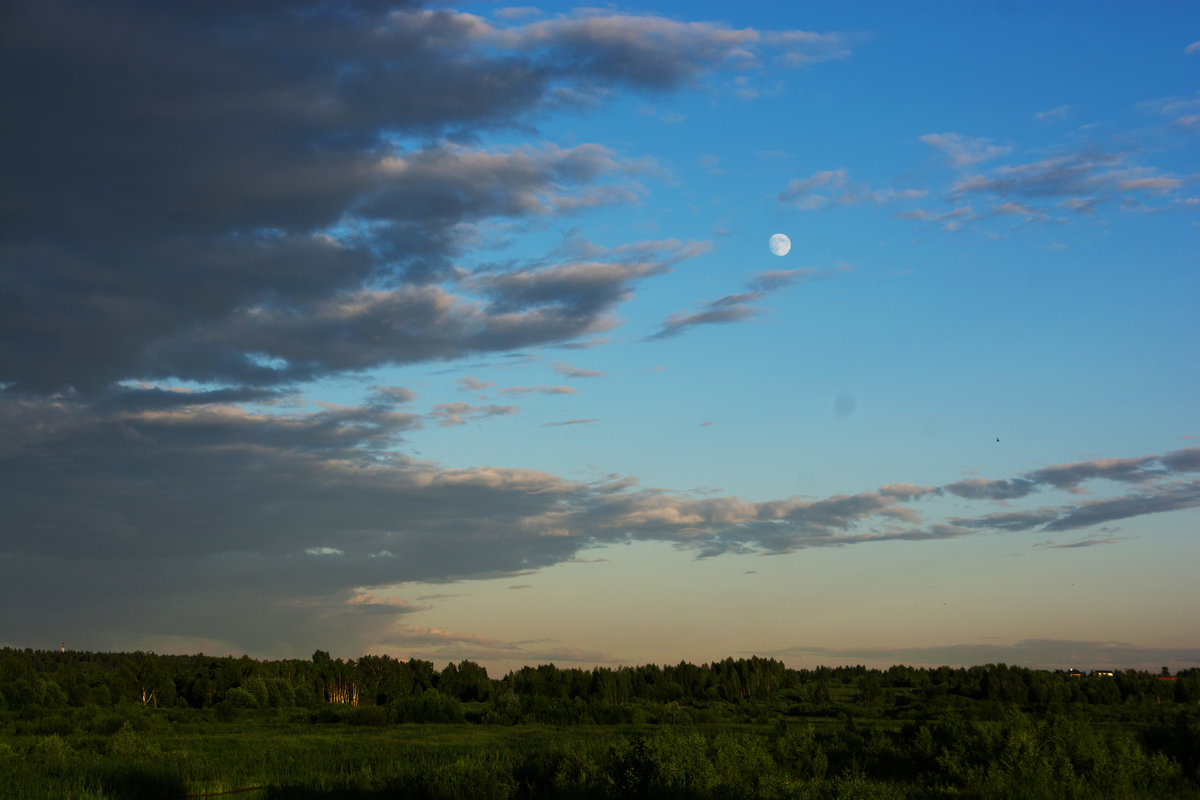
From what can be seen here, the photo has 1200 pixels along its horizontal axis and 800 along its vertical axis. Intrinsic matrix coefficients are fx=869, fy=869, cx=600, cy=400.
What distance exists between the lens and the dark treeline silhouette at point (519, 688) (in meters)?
113

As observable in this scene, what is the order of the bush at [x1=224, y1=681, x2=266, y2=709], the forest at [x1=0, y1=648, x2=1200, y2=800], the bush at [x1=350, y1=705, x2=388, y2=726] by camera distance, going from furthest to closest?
the bush at [x1=224, y1=681, x2=266, y2=709] < the bush at [x1=350, y1=705, x2=388, y2=726] < the forest at [x1=0, y1=648, x2=1200, y2=800]

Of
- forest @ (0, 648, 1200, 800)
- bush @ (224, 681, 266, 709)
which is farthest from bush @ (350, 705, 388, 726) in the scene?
bush @ (224, 681, 266, 709)

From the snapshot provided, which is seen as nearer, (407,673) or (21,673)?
(21,673)

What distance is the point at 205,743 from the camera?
64812 millimetres

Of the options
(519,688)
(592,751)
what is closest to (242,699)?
(519,688)

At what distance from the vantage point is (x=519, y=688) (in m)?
172

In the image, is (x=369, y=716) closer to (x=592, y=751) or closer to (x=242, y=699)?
(x=242, y=699)

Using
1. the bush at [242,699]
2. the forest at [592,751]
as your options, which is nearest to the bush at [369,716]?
the forest at [592,751]

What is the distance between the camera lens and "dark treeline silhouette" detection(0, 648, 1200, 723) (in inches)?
4449

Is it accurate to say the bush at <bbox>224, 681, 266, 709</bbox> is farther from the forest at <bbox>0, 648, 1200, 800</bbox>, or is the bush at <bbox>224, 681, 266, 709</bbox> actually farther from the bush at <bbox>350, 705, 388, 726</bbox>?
the bush at <bbox>350, 705, 388, 726</bbox>

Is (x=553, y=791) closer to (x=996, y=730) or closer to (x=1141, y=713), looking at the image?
(x=996, y=730)

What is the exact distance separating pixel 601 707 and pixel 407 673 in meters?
83.5

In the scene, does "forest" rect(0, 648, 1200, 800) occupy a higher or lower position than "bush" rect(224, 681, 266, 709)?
higher

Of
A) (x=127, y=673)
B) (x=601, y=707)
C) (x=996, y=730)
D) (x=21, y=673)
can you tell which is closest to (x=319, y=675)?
(x=127, y=673)
